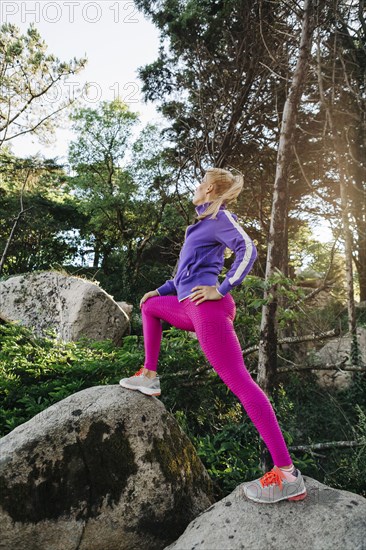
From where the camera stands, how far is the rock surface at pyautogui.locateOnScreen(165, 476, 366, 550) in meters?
2.23

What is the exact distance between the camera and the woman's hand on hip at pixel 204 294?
7.87ft

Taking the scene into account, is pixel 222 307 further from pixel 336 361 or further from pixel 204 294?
pixel 336 361

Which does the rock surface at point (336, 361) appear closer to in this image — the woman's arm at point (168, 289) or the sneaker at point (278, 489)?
the sneaker at point (278, 489)

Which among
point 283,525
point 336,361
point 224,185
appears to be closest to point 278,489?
point 283,525

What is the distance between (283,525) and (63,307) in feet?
25.8

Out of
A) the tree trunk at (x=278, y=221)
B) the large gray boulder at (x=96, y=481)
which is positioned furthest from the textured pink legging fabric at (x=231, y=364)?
the tree trunk at (x=278, y=221)

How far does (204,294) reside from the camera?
241 cm

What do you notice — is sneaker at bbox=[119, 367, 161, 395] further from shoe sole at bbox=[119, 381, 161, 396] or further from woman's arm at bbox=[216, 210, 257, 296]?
woman's arm at bbox=[216, 210, 257, 296]

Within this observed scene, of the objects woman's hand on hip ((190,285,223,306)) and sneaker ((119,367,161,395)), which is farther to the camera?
sneaker ((119,367,161,395))

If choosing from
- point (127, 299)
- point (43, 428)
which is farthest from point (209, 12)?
point (127, 299)

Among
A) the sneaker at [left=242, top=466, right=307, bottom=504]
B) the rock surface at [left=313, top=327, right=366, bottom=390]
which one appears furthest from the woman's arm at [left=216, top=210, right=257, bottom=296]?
the rock surface at [left=313, top=327, right=366, bottom=390]

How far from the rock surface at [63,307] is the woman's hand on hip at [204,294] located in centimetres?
690

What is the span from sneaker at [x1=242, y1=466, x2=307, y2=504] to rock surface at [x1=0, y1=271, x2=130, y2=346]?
689cm

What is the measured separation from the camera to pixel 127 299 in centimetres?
1769
